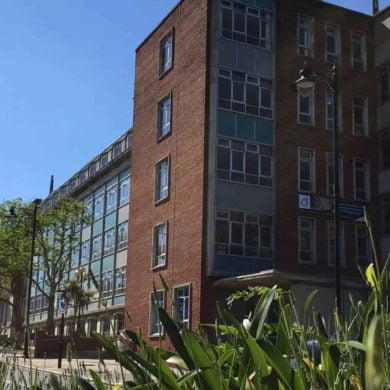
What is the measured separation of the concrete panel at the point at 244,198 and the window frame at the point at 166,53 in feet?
27.4

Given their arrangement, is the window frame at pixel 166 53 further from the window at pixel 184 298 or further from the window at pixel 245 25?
the window at pixel 184 298

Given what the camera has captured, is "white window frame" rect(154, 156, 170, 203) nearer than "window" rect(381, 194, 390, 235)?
No

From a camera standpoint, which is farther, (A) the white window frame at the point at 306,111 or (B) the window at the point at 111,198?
(B) the window at the point at 111,198

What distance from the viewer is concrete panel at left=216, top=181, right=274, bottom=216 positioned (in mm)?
28469

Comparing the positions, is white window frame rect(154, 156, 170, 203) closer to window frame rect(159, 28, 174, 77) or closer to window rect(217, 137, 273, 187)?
window rect(217, 137, 273, 187)

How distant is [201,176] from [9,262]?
26.5m

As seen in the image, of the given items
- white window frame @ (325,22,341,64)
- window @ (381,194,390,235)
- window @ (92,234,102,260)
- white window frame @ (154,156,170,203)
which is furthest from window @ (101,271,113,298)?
white window frame @ (325,22,341,64)

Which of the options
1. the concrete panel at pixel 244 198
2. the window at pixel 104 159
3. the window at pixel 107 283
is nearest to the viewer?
the concrete panel at pixel 244 198

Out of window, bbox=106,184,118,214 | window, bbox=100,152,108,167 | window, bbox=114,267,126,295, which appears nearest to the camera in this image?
window, bbox=114,267,126,295

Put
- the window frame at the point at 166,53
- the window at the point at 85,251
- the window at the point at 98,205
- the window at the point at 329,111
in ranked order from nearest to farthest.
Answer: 1. the window at the point at 329,111
2. the window frame at the point at 166,53
3. the window at the point at 98,205
4. the window at the point at 85,251

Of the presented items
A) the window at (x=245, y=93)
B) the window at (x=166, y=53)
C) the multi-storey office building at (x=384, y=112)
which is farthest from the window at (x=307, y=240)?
the window at (x=166, y=53)

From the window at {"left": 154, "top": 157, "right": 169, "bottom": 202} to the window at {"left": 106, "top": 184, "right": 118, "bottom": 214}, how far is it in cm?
1329

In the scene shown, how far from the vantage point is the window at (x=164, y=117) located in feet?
109

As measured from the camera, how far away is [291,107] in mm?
31000
